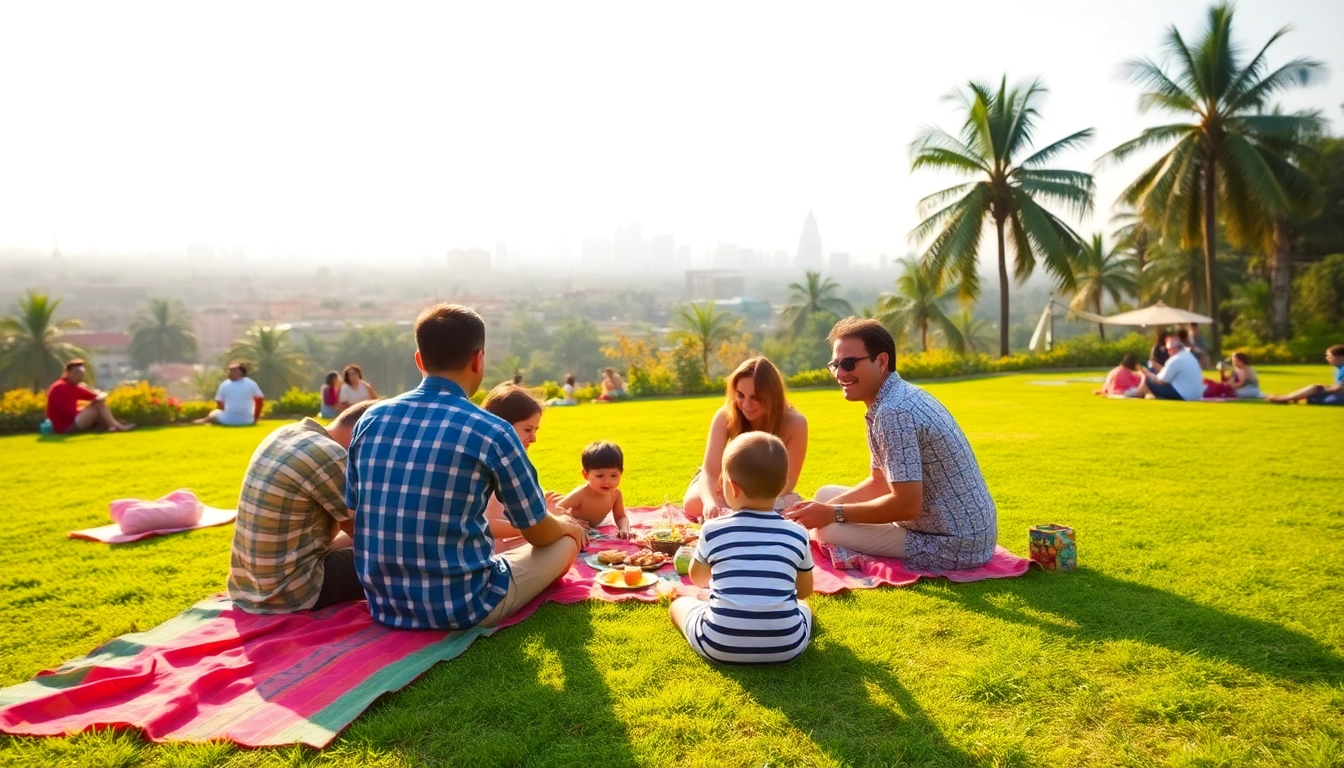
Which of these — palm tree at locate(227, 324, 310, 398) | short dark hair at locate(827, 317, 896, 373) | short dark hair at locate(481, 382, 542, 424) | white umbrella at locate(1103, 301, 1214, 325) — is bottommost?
palm tree at locate(227, 324, 310, 398)

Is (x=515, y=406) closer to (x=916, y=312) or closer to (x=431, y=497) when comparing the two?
(x=431, y=497)

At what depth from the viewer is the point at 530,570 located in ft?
14.2

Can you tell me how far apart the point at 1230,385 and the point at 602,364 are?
85404mm

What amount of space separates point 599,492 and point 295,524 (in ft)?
8.08

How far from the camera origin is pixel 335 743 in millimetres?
3037

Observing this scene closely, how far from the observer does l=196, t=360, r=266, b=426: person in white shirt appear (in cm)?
1623

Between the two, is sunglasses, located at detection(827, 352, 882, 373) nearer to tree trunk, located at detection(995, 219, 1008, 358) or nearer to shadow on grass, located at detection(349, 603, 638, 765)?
shadow on grass, located at detection(349, 603, 638, 765)

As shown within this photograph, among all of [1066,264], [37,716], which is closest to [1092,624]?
[37,716]

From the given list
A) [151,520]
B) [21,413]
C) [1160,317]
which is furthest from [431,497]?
[1160,317]

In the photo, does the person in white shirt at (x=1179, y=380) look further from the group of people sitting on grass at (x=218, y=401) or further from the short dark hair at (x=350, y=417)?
the short dark hair at (x=350, y=417)

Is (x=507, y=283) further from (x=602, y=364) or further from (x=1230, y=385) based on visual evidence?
(x=1230, y=385)

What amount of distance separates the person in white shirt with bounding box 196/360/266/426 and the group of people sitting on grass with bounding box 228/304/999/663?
13.4 metres

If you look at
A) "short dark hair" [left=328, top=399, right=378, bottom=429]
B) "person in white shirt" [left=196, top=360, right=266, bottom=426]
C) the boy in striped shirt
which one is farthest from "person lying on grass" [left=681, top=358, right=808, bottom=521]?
"person in white shirt" [left=196, top=360, right=266, bottom=426]

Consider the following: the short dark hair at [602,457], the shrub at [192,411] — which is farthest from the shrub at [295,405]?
the short dark hair at [602,457]
